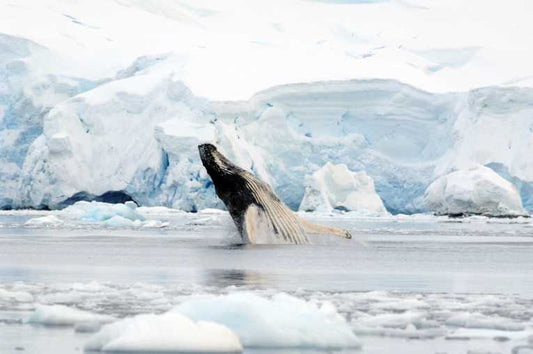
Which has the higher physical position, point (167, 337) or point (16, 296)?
point (167, 337)

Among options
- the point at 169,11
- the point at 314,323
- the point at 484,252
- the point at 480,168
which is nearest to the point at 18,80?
the point at 480,168

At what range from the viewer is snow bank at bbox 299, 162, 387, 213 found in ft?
127

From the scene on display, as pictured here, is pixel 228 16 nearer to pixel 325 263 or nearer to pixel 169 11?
pixel 169 11

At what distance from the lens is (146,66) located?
1913 inches

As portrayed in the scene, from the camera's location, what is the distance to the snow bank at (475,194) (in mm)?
37281

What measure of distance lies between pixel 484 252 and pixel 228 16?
6326cm

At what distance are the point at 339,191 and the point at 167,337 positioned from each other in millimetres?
34650

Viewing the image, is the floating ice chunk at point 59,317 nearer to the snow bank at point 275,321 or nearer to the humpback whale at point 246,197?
the snow bank at point 275,321

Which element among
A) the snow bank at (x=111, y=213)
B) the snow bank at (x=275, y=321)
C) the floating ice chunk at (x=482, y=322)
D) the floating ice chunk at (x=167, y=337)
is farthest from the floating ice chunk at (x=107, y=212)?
Answer: the floating ice chunk at (x=167, y=337)

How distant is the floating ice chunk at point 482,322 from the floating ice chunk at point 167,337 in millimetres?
1792

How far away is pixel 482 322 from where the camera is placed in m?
6.56

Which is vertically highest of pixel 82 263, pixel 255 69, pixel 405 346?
pixel 255 69

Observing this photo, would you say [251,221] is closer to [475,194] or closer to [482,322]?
[482,322]

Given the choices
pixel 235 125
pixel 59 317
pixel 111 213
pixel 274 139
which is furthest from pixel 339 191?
pixel 59 317
